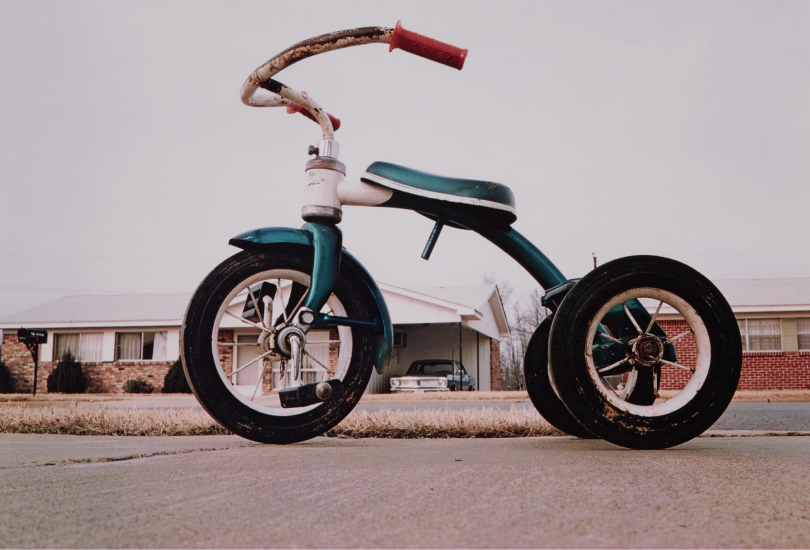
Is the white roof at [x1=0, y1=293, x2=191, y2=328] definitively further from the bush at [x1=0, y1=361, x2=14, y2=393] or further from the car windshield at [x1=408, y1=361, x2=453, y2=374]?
the car windshield at [x1=408, y1=361, x2=453, y2=374]

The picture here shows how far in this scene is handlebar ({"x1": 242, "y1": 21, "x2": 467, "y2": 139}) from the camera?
2639mm

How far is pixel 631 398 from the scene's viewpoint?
8.34ft

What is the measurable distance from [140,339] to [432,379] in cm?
1123

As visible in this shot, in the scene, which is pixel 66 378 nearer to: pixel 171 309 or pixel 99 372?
pixel 99 372

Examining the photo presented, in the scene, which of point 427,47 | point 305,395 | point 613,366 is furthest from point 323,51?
point 613,366

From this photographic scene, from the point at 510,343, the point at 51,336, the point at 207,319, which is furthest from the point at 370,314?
the point at 510,343

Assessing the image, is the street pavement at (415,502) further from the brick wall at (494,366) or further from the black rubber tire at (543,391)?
the brick wall at (494,366)

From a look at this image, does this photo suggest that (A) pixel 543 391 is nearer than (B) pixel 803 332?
Yes

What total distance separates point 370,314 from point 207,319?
73 centimetres

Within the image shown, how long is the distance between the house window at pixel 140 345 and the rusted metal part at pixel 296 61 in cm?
2277

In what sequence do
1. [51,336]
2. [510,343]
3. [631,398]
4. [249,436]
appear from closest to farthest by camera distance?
[631,398], [249,436], [51,336], [510,343]

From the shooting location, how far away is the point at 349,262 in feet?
10.0

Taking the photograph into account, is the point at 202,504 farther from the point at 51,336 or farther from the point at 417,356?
the point at 51,336

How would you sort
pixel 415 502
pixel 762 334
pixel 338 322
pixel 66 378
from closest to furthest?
pixel 415 502 → pixel 338 322 → pixel 762 334 → pixel 66 378
